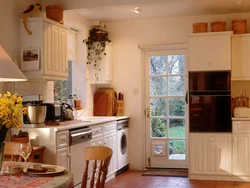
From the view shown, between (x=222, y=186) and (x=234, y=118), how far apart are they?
3.32ft

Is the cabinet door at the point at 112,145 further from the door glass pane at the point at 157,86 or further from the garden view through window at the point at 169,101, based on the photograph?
the door glass pane at the point at 157,86

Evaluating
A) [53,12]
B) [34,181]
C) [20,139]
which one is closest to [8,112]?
[34,181]

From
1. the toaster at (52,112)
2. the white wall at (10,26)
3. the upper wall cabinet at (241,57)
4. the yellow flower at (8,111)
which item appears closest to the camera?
the yellow flower at (8,111)

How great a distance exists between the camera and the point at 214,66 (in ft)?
18.2

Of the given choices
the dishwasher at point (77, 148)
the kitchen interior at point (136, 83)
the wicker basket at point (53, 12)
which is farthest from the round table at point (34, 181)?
the wicker basket at point (53, 12)

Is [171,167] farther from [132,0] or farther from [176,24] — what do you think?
[132,0]

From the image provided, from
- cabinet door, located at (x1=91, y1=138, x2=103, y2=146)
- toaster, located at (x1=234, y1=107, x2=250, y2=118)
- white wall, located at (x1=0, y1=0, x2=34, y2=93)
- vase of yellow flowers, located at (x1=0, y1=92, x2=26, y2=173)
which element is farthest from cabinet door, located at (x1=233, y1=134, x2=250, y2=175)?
vase of yellow flowers, located at (x1=0, y1=92, x2=26, y2=173)

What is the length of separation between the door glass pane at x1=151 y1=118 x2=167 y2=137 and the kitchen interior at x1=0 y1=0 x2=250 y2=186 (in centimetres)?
18

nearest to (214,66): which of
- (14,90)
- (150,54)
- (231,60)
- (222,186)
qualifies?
(231,60)

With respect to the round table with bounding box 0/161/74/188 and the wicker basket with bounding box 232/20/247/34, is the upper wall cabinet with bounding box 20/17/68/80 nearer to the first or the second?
the round table with bounding box 0/161/74/188

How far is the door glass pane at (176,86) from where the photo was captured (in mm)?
6371

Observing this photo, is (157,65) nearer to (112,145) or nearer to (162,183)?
(112,145)

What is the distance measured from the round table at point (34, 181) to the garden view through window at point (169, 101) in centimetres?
416

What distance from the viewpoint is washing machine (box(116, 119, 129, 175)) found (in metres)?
5.99
